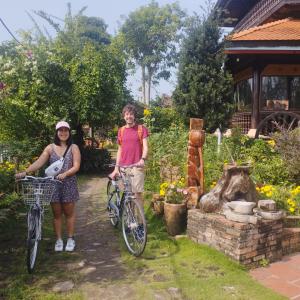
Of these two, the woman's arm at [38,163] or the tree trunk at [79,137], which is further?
the tree trunk at [79,137]

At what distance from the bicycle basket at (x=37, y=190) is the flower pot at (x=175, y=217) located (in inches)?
76.5

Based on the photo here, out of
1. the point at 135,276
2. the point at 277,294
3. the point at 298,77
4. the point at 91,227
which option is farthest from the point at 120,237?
the point at 298,77

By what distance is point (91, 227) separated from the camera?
6453mm

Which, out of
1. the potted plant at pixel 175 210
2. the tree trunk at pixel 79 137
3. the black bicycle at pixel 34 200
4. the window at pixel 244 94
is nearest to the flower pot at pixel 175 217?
the potted plant at pixel 175 210

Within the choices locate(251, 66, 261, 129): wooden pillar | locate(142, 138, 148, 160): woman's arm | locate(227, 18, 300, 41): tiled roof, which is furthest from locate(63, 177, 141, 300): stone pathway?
locate(251, 66, 261, 129): wooden pillar

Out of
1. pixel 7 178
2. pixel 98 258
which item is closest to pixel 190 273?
pixel 98 258

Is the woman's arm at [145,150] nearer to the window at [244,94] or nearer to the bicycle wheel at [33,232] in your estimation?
the bicycle wheel at [33,232]

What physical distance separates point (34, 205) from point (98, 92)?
7830mm

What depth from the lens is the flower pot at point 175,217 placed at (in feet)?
18.6

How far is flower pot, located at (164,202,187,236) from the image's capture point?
567cm

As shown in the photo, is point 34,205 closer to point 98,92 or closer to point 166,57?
point 98,92

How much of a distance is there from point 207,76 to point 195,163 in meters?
5.37

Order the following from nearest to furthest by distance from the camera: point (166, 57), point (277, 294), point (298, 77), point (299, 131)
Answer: point (277, 294)
point (299, 131)
point (298, 77)
point (166, 57)

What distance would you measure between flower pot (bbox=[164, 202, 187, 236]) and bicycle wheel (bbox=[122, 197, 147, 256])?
68 centimetres
